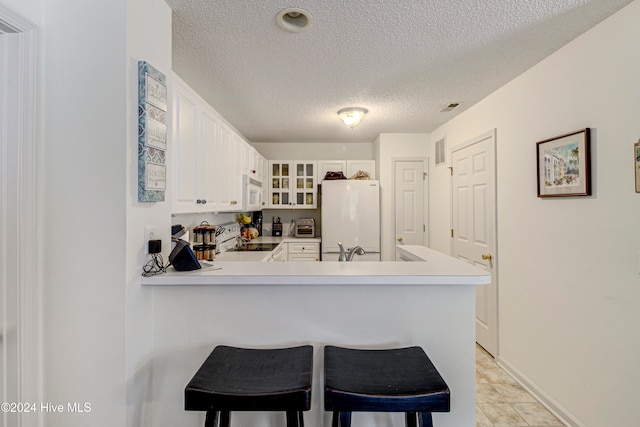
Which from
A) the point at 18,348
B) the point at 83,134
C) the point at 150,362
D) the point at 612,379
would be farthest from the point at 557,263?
the point at 18,348

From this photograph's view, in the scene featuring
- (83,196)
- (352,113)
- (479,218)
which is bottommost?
(479,218)

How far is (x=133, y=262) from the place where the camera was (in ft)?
3.94

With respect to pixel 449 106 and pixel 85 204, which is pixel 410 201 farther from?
pixel 85 204

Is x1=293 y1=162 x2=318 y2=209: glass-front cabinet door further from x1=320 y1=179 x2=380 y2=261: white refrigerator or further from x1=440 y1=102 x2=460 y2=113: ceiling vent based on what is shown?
x1=440 y1=102 x2=460 y2=113: ceiling vent

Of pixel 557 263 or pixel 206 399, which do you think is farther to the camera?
pixel 557 263

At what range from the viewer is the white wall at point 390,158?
159 inches

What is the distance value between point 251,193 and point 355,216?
4.79 feet

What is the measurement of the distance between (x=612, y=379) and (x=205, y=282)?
7.10 feet

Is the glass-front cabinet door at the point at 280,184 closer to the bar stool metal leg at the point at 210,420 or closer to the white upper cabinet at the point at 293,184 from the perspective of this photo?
the white upper cabinet at the point at 293,184

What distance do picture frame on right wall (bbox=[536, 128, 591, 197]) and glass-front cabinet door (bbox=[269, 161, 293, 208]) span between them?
125 inches

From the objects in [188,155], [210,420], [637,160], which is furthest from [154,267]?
[637,160]

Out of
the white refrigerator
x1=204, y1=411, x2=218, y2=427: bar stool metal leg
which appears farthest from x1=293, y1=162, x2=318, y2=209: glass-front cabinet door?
x1=204, y1=411, x2=218, y2=427: bar stool metal leg

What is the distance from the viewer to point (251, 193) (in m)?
3.40

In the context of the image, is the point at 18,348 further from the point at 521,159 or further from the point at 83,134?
the point at 521,159
